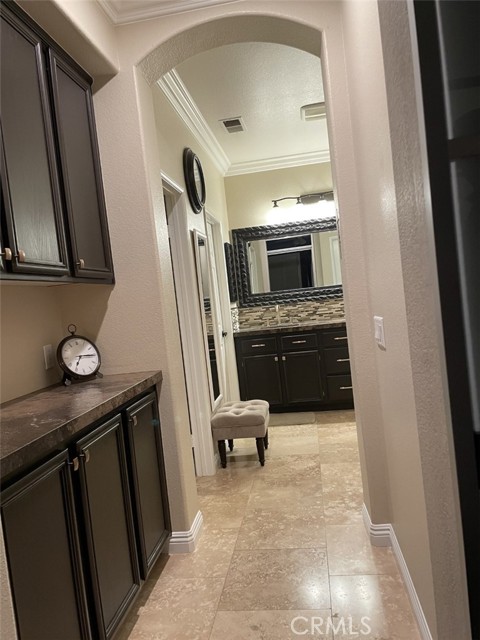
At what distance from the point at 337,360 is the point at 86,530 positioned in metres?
3.41

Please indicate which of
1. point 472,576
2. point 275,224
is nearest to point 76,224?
point 472,576

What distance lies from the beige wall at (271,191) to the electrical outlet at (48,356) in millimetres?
3359

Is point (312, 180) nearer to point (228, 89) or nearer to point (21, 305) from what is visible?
point (228, 89)

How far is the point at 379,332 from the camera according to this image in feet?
5.95

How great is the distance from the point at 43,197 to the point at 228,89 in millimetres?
2059

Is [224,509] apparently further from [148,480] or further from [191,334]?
[191,334]

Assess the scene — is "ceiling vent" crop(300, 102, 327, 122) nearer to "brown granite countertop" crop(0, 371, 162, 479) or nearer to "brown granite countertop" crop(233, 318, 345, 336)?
"brown granite countertop" crop(233, 318, 345, 336)

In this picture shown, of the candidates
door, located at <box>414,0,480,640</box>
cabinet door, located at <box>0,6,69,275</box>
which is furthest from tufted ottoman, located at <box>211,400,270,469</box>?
Result: door, located at <box>414,0,480,640</box>

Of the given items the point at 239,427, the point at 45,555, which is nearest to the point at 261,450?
the point at 239,427

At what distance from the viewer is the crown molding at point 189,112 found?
2949 millimetres

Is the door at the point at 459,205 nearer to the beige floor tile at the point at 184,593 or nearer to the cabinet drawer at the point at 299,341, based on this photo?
the beige floor tile at the point at 184,593

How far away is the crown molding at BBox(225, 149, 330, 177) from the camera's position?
485 cm

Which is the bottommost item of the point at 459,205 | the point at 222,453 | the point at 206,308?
the point at 222,453

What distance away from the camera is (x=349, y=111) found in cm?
206
